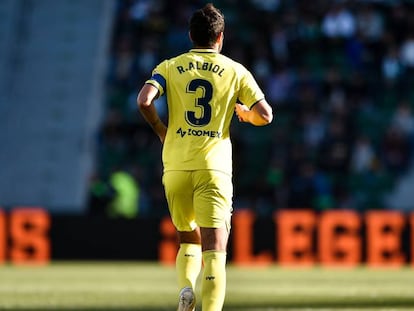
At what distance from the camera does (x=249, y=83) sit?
7332 millimetres

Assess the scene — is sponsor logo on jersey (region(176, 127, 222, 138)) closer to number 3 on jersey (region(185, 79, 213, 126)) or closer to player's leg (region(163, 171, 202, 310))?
number 3 on jersey (region(185, 79, 213, 126))

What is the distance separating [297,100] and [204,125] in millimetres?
16331

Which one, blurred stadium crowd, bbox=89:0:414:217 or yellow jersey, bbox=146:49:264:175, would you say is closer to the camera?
yellow jersey, bbox=146:49:264:175

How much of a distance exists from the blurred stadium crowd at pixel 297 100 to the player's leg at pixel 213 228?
1383cm

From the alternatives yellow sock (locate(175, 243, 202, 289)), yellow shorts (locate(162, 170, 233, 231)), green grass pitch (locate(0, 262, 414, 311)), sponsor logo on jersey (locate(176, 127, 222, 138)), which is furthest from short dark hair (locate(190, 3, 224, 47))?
green grass pitch (locate(0, 262, 414, 311))

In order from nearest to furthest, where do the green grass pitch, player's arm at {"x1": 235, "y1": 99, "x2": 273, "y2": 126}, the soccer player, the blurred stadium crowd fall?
1. the soccer player
2. player's arm at {"x1": 235, "y1": 99, "x2": 273, "y2": 126}
3. the green grass pitch
4. the blurred stadium crowd

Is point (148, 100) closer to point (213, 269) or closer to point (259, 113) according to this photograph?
point (259, 113)

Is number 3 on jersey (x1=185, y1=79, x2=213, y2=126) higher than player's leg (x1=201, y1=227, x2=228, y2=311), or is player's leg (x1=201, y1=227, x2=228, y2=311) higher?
number 3 on jersey (x1=185, y1=79, x2=213, y2=126)

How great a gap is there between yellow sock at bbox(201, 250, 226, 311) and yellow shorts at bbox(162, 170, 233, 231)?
208mm

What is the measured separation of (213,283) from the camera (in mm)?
7066

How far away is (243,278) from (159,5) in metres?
11.0

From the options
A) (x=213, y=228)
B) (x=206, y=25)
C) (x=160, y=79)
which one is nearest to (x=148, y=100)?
(x=160, y=79)

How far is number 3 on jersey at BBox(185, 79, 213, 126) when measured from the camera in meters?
7.26

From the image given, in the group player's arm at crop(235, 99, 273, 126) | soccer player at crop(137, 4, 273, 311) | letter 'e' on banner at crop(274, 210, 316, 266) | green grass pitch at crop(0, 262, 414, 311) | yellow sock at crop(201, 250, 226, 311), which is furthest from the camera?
letter 'e' on banner at crop(274, 210, 316, 266)
